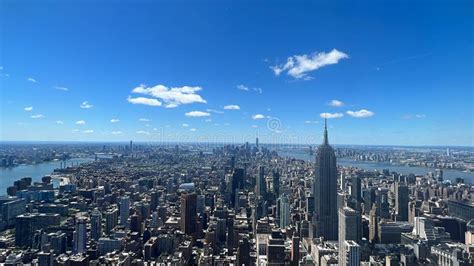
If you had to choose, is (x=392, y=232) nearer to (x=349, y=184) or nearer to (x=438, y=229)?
(x=438, y=229)

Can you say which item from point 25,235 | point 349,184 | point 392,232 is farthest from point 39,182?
point 392,232

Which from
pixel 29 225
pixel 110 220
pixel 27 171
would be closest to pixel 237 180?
pixel 110 220

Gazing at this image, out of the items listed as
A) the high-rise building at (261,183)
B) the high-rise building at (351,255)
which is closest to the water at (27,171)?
the high-rise building at (261,183)

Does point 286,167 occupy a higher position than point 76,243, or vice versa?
point 286,167

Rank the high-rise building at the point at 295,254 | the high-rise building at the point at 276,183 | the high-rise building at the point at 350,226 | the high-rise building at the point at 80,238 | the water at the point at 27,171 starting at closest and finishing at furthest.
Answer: the high-rise building at the point at 295,254 < the high-rise building at the point at 80,238 < the high-rise building at the point at 350,226 < the high-rise building at the point at 276,183 < the water at the point at 27,171

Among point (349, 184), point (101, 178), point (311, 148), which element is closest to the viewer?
point (311, 148)

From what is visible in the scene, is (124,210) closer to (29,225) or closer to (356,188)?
(29,225)

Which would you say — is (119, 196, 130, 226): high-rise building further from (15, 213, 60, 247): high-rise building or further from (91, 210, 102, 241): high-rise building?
(15, 213, 60, 247): high-rise building

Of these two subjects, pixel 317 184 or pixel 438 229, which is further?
pixel 317 184

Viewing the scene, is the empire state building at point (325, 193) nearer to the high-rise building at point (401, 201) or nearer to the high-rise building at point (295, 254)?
the high-rise building at point (295, 254)
